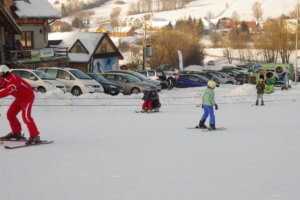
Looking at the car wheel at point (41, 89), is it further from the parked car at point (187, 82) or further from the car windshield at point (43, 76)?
the parked car at point (187, 82)

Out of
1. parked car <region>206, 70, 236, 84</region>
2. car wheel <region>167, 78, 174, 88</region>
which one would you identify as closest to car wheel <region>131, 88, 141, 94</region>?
car wheel <region>167, 78, 174, 88</region>

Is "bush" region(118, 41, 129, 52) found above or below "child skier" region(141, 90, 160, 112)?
above

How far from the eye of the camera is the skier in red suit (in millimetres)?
9258

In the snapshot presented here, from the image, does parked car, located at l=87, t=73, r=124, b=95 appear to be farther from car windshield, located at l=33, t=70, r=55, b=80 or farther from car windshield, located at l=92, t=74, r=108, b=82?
car windshield, located at l=33, t=70, r=55, b=80

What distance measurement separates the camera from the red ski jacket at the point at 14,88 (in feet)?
30.1

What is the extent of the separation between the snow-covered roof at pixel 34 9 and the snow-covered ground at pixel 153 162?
25.4m

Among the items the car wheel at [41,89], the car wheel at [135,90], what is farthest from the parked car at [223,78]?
the car wheel at [41,89]

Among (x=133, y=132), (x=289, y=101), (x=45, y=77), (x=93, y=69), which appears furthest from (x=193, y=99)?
(x=93, y=69)

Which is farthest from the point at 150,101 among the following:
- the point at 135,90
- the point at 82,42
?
the point at 82,42

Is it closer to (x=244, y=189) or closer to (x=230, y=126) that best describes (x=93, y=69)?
(x=230, y=126)

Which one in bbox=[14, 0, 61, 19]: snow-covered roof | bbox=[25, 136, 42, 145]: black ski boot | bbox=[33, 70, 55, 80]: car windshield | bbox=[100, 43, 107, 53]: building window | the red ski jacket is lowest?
bbox=[25, 136, 42, 145]: black ski boot

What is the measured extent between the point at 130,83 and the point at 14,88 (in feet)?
59.7

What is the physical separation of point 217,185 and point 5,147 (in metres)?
4.73

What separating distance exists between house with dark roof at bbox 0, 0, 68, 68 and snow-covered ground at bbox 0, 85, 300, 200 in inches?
697
